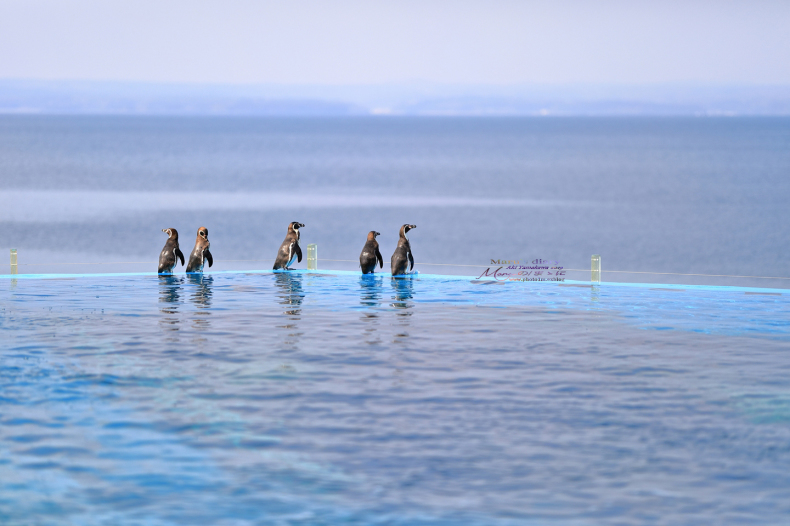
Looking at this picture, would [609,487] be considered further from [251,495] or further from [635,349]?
[635,349]

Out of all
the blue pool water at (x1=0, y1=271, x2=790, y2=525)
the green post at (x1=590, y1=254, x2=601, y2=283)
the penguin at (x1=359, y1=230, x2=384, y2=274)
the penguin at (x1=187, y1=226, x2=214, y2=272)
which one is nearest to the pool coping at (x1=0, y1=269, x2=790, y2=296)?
the green post at (x1=590, y1=254, x2=601, y2=283)

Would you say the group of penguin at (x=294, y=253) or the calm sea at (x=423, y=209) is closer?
the group of penguin at (x=294, y=253)

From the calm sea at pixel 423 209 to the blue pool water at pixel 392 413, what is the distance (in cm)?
919

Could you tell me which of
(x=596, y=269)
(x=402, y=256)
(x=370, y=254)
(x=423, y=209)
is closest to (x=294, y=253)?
(x=370, y=254)

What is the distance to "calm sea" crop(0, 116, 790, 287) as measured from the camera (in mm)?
64125

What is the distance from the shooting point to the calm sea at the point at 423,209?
2525 inches

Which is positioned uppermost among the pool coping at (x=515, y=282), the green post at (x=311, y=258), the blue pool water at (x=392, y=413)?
the green post at (x=311, y=258)

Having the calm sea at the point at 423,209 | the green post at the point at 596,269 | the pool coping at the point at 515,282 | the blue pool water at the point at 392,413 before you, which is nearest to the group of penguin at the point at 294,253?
the pool coping at the point at 515,282

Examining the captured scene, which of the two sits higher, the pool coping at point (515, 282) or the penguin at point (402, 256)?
the penguin at point (402, 256)

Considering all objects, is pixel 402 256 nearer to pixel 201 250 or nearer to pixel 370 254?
pixel 370 254

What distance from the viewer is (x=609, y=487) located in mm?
8539

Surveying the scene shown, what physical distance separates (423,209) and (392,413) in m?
80.5

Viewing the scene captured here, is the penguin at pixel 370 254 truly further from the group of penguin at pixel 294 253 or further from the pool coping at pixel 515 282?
the pool coping at pixel 515 282

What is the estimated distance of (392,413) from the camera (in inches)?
429
